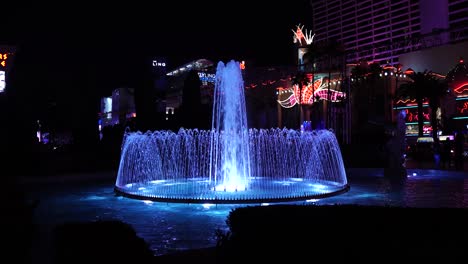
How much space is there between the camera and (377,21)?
120875mm

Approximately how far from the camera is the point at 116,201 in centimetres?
1351

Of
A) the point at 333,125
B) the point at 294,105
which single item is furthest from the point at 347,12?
the point at 333,125

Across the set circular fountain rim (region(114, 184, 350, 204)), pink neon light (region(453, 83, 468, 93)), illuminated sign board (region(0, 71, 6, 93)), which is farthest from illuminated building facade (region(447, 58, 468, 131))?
illuminated sign board (region(0, 71, 6, 93))

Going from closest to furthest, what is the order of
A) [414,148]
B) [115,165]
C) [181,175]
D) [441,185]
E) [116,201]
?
[116,201] → [441,185] → [181,175] → [115,165] → [414,148]

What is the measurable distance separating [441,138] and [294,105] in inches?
1068

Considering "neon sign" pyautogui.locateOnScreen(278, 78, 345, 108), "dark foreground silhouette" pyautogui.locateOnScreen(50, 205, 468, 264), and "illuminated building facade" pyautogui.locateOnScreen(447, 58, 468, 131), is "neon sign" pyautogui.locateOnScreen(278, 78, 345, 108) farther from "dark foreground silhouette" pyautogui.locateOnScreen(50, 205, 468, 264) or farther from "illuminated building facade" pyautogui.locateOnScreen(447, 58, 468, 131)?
A: "dark foreground silhouette" pyautogui.locateOnScreen(50, 205, 468, 264)

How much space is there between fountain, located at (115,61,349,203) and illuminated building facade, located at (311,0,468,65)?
62.4 m

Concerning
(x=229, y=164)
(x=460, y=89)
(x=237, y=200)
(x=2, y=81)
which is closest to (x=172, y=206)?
(x=237, y=200)

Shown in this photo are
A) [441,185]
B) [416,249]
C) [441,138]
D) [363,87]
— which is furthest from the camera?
[363,87]

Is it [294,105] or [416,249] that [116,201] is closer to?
[416,249]

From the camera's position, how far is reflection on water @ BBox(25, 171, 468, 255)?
28.6 ft

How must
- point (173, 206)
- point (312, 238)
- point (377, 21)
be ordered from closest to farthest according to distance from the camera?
1. point (312, 238)
2. point (173, 206)
3. point (377, 21)

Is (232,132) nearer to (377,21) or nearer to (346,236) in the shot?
(346,236)

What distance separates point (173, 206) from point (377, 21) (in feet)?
393
